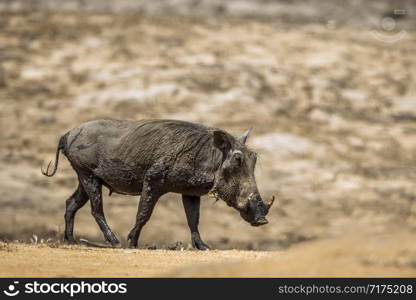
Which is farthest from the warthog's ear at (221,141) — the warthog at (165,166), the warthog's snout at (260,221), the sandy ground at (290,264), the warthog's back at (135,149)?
the sandy ground at (290,264)

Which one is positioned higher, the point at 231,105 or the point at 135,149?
the point at 135,149

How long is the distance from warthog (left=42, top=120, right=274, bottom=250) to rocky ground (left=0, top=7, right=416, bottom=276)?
5.54m

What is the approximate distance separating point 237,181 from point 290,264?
4406mm

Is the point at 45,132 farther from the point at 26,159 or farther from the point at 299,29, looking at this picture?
the point at 299,29

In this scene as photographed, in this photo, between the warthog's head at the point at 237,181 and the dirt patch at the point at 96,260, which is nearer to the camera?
the dirt patch at the point at 96,260

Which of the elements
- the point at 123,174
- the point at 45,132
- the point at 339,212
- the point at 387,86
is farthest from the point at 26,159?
the point at 387,86

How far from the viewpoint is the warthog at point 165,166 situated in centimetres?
1144

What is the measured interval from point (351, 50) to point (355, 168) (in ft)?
26.7

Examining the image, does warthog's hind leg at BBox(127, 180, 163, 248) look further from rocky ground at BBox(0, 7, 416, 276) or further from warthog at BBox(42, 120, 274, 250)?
rocky ground at BBox(0, 7, 416, 276)

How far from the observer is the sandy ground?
22.7 feet

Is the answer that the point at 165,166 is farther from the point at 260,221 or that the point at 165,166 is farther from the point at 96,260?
the point at 96,260

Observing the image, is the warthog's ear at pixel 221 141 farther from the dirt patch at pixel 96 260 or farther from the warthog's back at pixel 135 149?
the dirt patch at pixel 96 260

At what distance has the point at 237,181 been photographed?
1146 centimetres

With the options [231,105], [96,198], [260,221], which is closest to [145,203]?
[96,198]
